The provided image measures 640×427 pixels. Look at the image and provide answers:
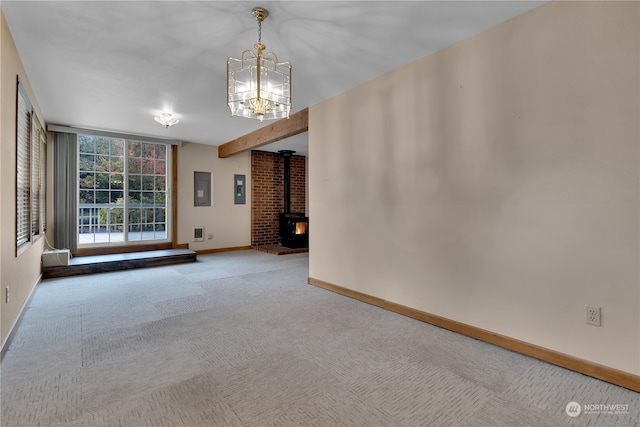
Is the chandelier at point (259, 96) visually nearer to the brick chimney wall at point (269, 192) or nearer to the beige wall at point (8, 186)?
the beige wall at point (8, 186)

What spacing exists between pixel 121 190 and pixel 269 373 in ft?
18.1

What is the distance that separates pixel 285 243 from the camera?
7664 mm

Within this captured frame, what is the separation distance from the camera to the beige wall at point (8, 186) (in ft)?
7.45

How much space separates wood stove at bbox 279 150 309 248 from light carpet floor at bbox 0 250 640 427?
4041mm

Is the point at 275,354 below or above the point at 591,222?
below

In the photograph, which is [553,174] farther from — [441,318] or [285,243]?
[285,243]

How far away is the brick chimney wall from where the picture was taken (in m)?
7.75

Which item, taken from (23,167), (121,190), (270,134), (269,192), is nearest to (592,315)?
(270,134)

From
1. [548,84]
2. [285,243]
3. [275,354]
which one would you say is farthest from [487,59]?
[285,243]

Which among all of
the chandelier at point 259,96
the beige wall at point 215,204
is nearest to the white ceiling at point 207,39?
the chandelier at point 259,96

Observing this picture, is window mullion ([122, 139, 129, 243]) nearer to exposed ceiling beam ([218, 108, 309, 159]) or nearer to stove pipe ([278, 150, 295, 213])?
exposed ceiling beam ([218, 108, 309, 159])

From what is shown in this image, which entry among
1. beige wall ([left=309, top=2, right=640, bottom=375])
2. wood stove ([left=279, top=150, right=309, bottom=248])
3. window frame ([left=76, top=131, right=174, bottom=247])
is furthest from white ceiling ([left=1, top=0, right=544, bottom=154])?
wood stove ([left=279, top=150, right=309, bottom=248])

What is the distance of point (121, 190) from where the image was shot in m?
5.99

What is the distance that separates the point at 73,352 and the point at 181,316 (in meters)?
0.88
